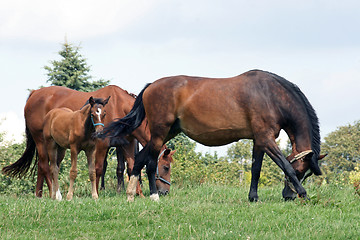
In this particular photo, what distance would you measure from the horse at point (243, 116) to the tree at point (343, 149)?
45893 millimetres

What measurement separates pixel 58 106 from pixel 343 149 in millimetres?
47821

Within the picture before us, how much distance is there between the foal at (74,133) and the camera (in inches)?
406

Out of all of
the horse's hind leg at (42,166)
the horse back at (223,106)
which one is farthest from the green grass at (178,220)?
the horse's hind leg at (42,166)

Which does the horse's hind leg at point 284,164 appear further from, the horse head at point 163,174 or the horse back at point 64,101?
the horse back at point 64,101

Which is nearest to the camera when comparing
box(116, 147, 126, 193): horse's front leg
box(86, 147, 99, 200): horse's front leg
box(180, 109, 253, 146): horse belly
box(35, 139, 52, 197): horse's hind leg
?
box(180, 109, 253, 146): horse belly

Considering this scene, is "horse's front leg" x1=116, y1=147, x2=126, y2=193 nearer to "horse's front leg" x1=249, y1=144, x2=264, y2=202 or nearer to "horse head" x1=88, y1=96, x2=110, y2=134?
"horse head" x1=88, y1=96, x2=110, y2=134

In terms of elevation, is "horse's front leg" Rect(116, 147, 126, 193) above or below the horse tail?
below

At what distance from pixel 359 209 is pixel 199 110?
12.1 feet

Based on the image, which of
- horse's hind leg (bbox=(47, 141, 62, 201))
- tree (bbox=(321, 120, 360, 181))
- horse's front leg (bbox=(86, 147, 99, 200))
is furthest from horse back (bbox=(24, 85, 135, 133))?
tree (bbox=(321, 120, 360, 181))

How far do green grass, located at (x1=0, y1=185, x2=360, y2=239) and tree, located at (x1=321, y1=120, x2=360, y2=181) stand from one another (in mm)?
47339

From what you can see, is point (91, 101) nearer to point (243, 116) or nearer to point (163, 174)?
point (163, 174)

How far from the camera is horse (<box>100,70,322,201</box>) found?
9.81 m

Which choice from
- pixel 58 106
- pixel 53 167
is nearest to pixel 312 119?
pixel 53 167

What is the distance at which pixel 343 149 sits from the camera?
55406 mm
